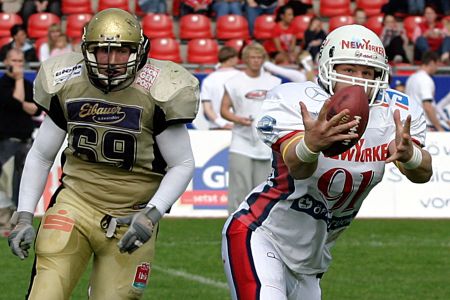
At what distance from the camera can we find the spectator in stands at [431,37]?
17.3 m

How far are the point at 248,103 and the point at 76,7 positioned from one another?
8514 millimetres

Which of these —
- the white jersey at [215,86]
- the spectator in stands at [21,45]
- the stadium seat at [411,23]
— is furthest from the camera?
the stadium seat at [411,23]

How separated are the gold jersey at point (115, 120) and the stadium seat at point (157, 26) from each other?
12.7 m

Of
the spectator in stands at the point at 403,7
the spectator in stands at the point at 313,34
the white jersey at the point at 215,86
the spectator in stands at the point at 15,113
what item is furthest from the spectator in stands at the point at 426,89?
the spectator in stands at the point at 403,7

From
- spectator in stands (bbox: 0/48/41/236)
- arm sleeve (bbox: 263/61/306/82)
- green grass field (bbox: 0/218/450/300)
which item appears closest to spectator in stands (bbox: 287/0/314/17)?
arm sleeve (bbox: 263/61/306/82)

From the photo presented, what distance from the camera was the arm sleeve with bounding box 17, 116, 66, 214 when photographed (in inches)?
194

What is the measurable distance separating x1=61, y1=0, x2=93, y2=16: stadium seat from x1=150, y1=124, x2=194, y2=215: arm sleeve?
44.6 feet

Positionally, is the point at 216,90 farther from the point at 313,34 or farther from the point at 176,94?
the point at 176,94

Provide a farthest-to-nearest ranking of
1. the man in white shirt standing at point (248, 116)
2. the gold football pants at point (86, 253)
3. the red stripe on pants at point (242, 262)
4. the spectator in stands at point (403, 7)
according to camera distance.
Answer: the spectator in stands at point (403, 7) < the man in white shirt standing at point (248, 116) < the gold football pants at point (86, 253) < the red stripe on pants at point (242, 262)

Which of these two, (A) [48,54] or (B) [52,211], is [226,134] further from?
(B) [52,211]

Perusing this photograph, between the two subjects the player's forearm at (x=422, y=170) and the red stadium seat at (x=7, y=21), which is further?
the red stadium seat at (x=7, y=21)

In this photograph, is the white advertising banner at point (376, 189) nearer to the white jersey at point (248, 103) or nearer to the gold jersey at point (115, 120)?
the white jersey at point (248, 103)

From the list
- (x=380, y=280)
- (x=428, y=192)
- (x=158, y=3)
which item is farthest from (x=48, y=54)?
(x=380, y=280)

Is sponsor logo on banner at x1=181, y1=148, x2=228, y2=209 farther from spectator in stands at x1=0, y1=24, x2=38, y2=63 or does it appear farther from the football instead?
the football
